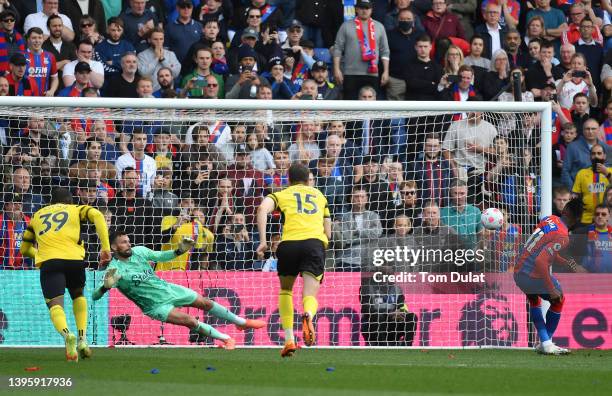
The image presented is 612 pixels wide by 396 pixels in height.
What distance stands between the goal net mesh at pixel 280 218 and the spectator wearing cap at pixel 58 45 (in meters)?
1.82

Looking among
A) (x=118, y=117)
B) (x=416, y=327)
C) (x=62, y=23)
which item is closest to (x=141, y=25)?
(x=62, y=23)

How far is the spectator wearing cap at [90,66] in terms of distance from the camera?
17594mm

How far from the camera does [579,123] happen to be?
62.8ft

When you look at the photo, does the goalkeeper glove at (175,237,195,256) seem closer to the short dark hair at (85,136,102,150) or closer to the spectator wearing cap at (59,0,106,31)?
the short dark hair at (85,136,102,150)

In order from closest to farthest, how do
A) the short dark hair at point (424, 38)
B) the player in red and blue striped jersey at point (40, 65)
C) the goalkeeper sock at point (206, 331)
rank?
the goalkeeper sock at point (206, 331)
the player in red and blue striped jersey at point (40, 65)
the short dark hair at point (424, 38)

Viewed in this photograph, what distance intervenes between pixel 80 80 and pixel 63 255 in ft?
16.8

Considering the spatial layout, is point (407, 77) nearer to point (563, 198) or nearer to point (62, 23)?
point (563, 198)

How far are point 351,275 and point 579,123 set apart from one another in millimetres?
5763

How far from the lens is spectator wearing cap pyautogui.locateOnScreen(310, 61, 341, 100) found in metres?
18.4

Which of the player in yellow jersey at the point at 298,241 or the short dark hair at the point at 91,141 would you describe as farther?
the short dark hair at the point at 91,141

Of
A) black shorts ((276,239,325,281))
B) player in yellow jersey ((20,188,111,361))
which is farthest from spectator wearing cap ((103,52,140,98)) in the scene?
black shorts ((276,239,325,281))

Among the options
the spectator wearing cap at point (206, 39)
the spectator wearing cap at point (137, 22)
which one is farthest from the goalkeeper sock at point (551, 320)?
the spectator wearing cap at point (137, 22)

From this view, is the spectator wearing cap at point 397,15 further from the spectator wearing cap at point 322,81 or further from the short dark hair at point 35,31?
the short dark hair at point 35,31

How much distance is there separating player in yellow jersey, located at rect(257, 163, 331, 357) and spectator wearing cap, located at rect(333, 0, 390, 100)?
235 inches
